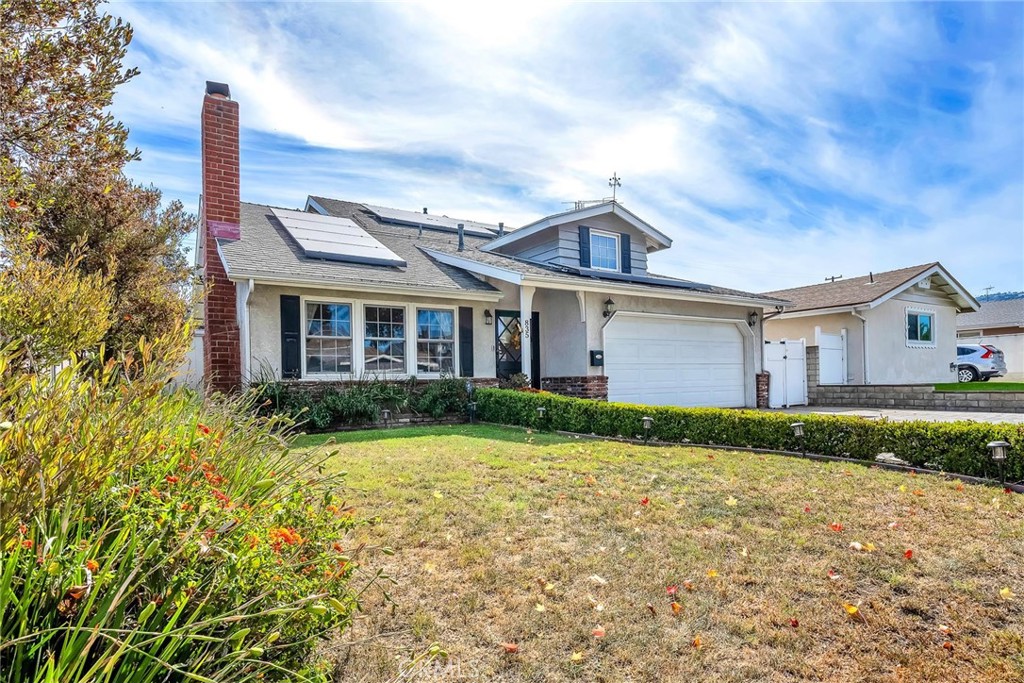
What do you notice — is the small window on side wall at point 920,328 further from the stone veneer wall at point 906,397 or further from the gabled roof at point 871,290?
the stone veneer wall at point 906,397

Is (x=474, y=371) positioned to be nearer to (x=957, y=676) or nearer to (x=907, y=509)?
(x=907, y=509)

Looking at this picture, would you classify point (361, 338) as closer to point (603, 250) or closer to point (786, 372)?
point (603, 250)

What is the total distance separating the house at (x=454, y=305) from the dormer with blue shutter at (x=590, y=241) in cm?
4

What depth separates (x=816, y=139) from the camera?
1265 centimetres

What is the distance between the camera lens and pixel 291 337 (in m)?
10.0

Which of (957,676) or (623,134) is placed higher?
(623,134)

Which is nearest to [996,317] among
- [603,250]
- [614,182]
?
[614,182]

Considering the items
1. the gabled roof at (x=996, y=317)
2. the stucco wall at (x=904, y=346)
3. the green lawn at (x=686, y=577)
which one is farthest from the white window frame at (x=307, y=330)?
the gabled roof at (x=996, y=317)

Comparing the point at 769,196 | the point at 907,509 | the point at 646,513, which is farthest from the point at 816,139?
the point at 646,513

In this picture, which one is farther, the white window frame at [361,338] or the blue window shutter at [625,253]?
the blue window shutter at [625,253]

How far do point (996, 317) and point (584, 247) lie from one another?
3024cm

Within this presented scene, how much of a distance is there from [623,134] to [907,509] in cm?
879

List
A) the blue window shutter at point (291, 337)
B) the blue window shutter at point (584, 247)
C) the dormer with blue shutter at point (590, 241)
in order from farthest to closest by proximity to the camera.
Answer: the blue window shutter at point (584, 247) → the dormer with blue shutter at point (590, 241) → the blue window shutter at point (291, 337)

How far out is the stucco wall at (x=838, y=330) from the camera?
17.4 meters
